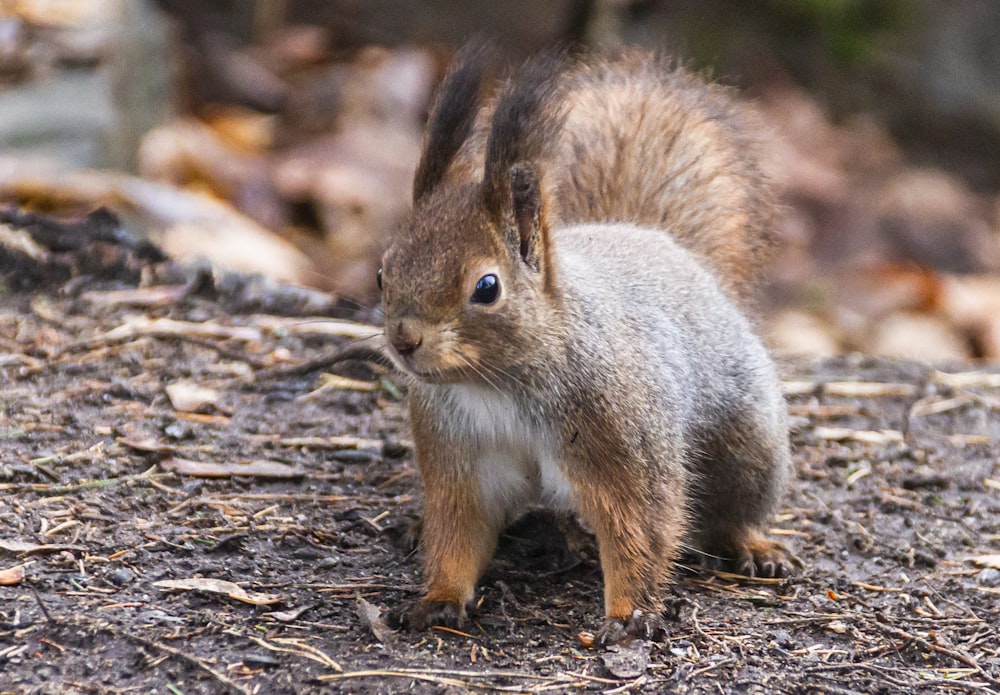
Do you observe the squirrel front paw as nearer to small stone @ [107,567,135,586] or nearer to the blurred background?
small stone @ [107,567,135,586]

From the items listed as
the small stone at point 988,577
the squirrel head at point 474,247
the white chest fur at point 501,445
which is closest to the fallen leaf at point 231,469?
the white chest fur at point 501,445

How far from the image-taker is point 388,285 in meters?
2.40

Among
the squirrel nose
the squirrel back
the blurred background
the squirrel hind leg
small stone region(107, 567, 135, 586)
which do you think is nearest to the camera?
the squirrel nose

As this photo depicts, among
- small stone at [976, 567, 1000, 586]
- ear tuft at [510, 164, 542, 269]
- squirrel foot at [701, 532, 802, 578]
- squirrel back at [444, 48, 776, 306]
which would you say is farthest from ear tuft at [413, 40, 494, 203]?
small stone at [976, 567, 1000, 586]

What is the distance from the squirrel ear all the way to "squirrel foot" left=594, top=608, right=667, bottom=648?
0.81 metres

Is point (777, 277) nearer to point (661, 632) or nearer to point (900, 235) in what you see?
point (900, 235)

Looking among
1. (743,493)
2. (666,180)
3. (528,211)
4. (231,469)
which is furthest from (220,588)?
(666,180)

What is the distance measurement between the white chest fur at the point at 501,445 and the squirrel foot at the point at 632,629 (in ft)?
0.93

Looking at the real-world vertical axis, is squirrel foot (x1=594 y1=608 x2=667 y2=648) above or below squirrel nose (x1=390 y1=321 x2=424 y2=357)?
below

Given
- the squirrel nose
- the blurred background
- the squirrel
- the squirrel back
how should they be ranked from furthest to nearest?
1. the blurred background
2. the squirrel back
3. the squirrel
4. the squirrel nose

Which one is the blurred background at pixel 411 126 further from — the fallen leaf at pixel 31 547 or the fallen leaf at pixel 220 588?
the fallen leaf at pixel 220 588

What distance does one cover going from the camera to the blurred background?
18.0 ft

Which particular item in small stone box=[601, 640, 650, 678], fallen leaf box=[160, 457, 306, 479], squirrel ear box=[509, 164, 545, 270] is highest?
squirrel ear box=[509, 164, 545, 270]

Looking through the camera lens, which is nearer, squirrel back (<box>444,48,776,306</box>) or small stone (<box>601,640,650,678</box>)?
small stone (<box>601,640,650,678</box>)
